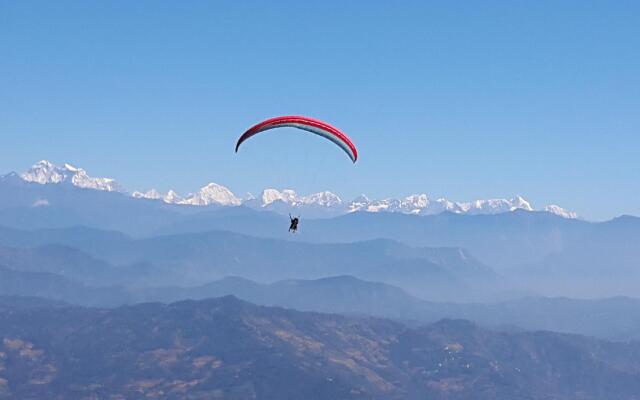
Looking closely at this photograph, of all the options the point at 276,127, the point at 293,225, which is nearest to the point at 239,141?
the point at 276,127

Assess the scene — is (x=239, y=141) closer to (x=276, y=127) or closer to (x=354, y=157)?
(x=276, y=127)

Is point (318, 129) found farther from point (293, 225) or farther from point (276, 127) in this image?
point (293, 225)

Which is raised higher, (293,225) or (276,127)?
(276,127)

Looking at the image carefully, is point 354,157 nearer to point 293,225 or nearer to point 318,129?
point 318,129

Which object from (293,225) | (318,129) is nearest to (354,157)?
(318,129)

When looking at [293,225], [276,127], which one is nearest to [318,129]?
[276,127]
